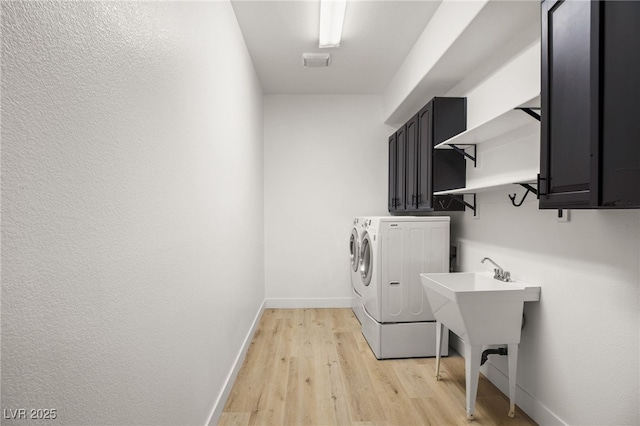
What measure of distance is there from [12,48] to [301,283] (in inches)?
160

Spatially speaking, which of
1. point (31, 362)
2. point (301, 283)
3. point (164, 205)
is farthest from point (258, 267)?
point (31, 362)

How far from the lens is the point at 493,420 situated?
2033 mm

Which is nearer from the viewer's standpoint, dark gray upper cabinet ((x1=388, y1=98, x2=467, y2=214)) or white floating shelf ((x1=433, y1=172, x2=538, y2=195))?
white floating shelf ((x1=433, y1=172, x2=538, y2=195))

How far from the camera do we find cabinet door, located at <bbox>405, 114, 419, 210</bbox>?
3.34 metres

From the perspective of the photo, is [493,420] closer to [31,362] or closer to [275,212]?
[31,362]

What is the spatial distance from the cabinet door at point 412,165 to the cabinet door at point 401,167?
0.10 meters

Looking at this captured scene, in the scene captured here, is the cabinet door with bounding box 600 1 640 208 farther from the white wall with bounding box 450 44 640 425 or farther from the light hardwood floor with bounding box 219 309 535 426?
the light hardwood floor with bounding box 219 309 535 426

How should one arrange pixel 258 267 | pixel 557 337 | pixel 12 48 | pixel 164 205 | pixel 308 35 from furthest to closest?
1. pixel 258 267
2. pixel 308 35
3. pixel 557 337
4. pixel 164 205
5. pixel 12 48

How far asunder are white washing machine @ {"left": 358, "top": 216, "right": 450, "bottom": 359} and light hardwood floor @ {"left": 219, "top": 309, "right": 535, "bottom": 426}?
0.14 m

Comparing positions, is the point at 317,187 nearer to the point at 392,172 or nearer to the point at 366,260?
the point at 392,172

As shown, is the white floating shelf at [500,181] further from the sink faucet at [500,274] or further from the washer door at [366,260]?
the washer door at [366,260]

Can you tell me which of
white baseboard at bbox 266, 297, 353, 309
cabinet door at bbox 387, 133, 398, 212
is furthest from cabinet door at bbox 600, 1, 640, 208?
white baseboard at bbox 266, 297, 353, 309

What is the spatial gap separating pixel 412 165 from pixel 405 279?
1187 mm

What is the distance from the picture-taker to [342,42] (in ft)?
10.0
